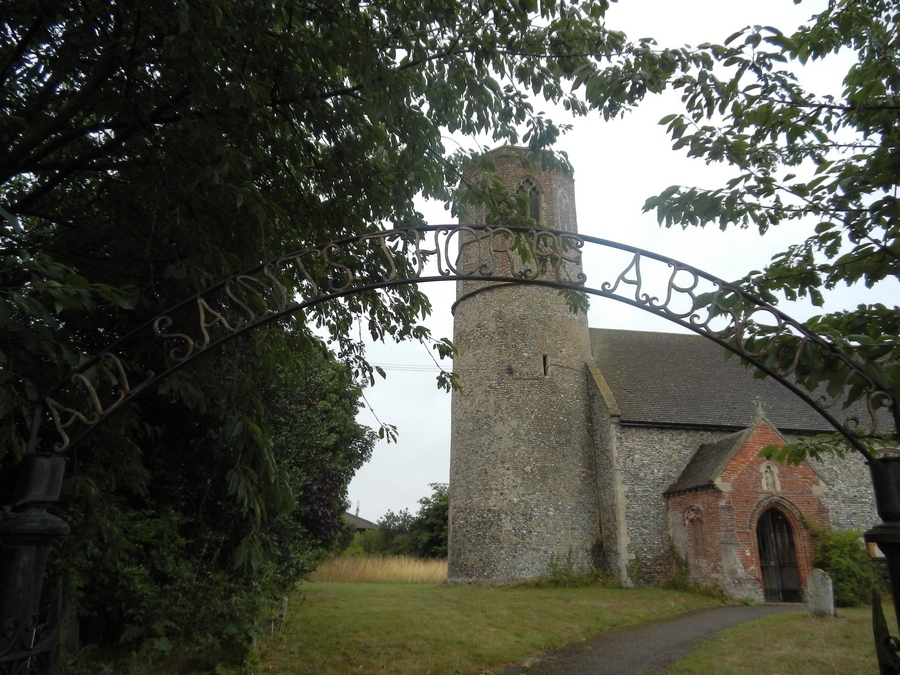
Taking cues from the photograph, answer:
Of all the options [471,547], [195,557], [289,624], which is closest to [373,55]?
[195,557]

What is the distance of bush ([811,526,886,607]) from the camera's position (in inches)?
584

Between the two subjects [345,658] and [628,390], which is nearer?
[345,658]

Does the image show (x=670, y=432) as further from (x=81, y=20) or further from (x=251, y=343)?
(x=81, y=20)

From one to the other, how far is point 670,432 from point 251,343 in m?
16.5

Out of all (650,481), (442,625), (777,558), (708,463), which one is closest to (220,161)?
(442,625)

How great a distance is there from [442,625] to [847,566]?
11.1 metres

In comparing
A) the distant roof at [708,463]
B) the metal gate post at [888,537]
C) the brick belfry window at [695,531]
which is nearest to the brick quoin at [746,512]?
the brick belfry window at [695,531]

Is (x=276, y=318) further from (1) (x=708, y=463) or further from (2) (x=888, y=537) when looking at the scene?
(1) (x=708, y=463)

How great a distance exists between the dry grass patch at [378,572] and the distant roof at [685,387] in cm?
Answer: 921

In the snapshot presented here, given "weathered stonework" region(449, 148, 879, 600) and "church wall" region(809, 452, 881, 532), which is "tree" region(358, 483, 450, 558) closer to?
"weathered stonework" region(449, 148, 879, 600)

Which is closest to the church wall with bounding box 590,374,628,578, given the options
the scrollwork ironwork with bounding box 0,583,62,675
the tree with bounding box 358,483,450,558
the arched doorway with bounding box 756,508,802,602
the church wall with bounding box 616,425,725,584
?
the church wall with bounding box 616,425,725,584

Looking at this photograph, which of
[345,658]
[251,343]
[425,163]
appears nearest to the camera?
[251,343]

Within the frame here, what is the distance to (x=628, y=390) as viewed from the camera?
2053cm

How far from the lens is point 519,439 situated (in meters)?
19.2
